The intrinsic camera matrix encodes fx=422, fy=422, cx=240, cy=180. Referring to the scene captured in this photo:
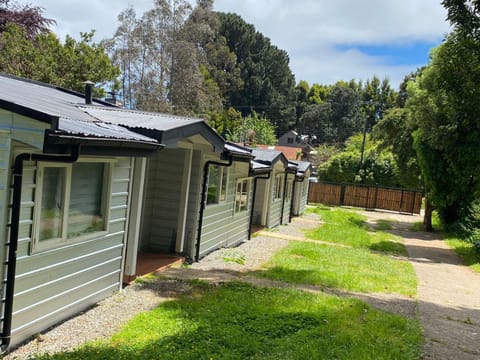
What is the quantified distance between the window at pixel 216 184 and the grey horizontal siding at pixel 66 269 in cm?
371

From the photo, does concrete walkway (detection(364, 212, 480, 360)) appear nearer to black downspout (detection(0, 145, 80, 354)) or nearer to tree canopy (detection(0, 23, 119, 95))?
black downspout (detection(0, 145, 80, 354))

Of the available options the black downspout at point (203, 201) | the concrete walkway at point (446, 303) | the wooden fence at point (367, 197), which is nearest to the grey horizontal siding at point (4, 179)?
the concrete walkway at point (446, 303)

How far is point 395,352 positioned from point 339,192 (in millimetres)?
29982

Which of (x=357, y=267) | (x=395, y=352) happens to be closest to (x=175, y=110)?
(x=357, y=267)

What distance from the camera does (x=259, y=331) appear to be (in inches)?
206

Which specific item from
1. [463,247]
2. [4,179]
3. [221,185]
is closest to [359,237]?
[463,247]

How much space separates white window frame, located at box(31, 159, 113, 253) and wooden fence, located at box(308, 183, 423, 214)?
96.4ft

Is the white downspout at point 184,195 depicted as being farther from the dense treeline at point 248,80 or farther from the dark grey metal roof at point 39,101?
the dense treeline at point 248,80

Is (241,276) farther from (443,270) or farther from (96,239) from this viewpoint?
(443,270)

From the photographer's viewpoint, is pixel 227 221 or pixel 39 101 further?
pixel 227 221

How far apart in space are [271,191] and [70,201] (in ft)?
40.3

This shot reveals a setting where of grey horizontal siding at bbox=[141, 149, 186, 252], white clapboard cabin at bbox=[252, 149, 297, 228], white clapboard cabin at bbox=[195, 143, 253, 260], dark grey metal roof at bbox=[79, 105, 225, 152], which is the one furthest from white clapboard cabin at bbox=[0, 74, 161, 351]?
white clapboard cabin at bbox=[252, 149, 297, 228]

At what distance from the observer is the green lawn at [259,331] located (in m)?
4.50

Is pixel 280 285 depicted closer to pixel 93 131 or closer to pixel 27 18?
pixel 93 131
